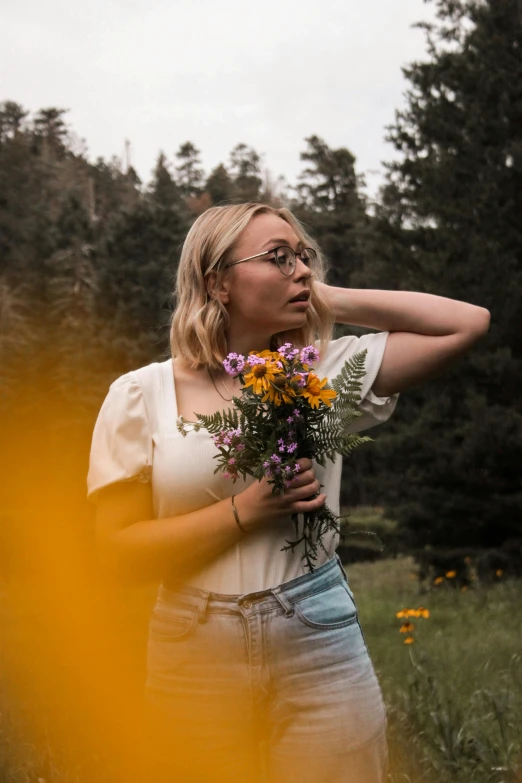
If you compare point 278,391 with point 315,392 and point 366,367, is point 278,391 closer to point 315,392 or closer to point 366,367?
point 315,392

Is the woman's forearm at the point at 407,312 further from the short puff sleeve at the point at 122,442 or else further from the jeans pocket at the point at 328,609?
the jeans pocket at the point at 328,609

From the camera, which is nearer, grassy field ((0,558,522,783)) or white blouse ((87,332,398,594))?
white blouse ((87,332,398,594))

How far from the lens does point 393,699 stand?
451 cm

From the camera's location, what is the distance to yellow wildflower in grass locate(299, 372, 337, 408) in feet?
6.78

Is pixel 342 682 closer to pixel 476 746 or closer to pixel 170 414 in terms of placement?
pixel 170 414

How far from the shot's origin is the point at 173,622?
216 cm

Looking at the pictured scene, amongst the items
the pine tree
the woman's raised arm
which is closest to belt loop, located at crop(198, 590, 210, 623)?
the woman's raised arm

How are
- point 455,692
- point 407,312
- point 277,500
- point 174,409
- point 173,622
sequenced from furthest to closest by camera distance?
point 455,692 → point 407,312 → point 174,409 → point 173,622 → point 277,500

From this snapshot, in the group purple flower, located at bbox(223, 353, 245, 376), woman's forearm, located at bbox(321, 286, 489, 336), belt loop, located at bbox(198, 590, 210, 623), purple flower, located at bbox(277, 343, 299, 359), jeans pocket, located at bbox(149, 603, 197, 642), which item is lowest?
jeans pocket, located at bbox(149, 603, 197, 642)

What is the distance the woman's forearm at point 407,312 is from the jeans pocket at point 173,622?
35.1 inches

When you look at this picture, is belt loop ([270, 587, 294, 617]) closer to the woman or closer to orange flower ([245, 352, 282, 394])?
the woman

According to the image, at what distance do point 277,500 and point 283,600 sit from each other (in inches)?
9.4

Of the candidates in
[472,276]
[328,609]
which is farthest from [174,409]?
[472,276]

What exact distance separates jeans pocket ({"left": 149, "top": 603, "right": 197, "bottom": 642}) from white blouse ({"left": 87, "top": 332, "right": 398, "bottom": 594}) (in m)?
0.07
